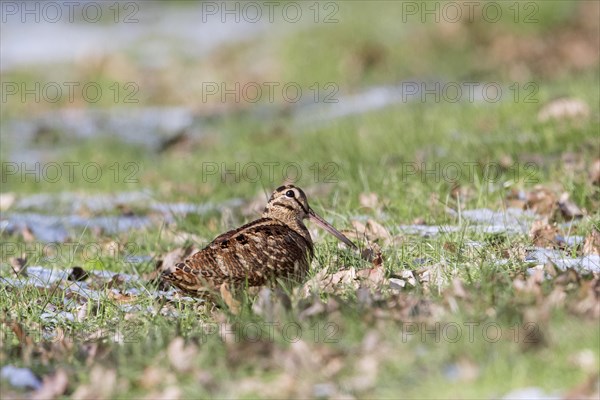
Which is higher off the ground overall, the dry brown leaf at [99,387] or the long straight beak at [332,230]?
the long straight beak at [332,230]

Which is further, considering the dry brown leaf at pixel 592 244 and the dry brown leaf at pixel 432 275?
the dry brown leaf at pixel 592 244

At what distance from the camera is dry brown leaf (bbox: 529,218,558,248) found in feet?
19.9

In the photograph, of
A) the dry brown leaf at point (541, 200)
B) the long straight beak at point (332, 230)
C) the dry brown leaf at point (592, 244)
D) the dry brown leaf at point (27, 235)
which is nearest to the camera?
the dry brown leaf at point (592, 244)

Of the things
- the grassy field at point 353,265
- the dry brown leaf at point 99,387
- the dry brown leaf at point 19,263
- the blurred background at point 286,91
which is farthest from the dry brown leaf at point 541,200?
the dry brown leaf at point 99,387

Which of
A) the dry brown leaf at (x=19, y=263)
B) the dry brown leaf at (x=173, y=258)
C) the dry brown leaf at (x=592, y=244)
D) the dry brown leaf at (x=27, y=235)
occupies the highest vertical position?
the dry brown leaf at (x=592, y=244)

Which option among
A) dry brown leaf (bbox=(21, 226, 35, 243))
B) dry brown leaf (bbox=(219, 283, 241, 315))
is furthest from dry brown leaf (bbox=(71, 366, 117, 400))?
dry brown leaf (bbox=(21, 226, 35, 243))

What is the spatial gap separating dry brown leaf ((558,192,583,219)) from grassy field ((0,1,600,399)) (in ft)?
0.28

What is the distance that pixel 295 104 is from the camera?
612 inches

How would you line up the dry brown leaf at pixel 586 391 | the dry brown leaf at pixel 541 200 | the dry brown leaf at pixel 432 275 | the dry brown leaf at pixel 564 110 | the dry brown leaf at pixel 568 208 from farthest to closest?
1. the dry brown leaf at pixel 564 110
2. the dry brown leaf at pixel 541 200
3. the dry brown leaf at pixel 568 208
4. the dry brown leaf at pixel 432 275
5. the dry brown leaf at pixel 586 391

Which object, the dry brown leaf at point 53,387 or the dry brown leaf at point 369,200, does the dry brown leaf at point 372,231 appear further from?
the dry brown leaf at point 53,387

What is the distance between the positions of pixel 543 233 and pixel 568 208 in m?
0.64

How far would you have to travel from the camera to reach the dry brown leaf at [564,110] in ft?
31.5

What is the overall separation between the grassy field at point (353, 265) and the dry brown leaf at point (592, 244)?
15 mm

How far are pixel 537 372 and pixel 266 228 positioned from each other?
2101 mm
